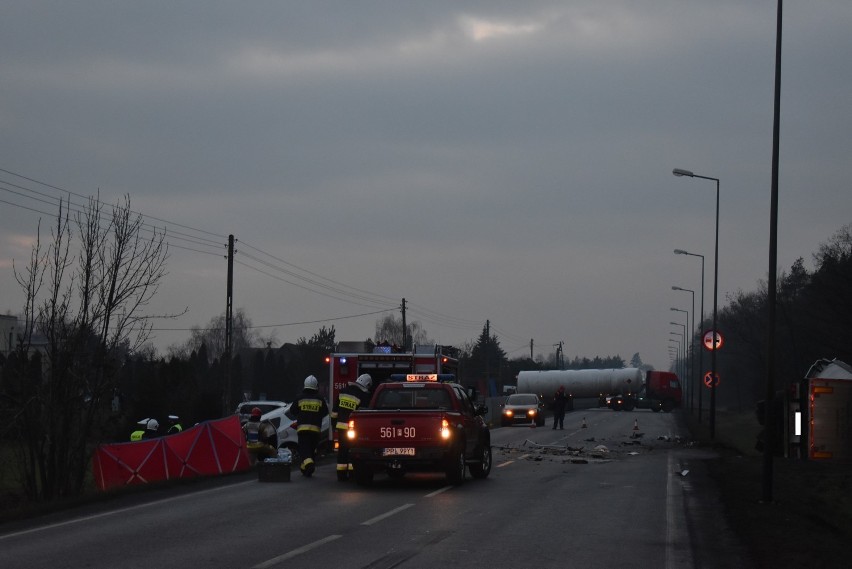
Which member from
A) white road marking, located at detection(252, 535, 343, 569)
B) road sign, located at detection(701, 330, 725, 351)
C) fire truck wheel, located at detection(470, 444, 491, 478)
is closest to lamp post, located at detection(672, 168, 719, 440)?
road sign, located at detection(701, 330, 725, 351)

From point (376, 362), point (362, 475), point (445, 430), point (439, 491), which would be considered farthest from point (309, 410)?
point (376, 362)

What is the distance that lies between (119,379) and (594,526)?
11.6m

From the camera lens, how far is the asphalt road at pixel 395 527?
1044 cm

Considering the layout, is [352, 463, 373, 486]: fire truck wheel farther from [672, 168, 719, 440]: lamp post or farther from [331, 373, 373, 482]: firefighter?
[672, 168, 719, 440]: lamp post

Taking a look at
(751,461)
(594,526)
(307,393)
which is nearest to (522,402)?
(751,461)

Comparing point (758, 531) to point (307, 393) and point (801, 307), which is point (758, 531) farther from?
point (801, 307)

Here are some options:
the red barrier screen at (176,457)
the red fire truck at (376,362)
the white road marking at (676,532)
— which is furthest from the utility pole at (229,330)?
the white road marking at (676,532)

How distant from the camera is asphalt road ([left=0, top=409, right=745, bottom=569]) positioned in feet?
34.2

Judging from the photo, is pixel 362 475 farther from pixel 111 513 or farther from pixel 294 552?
pixel 294 552

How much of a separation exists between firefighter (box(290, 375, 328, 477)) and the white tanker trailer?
7646cm

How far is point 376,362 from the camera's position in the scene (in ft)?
97.1

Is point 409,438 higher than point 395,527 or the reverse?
higher

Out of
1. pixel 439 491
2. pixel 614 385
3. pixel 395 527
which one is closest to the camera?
pixel 395 527

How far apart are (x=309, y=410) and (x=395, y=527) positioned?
7841 mm
